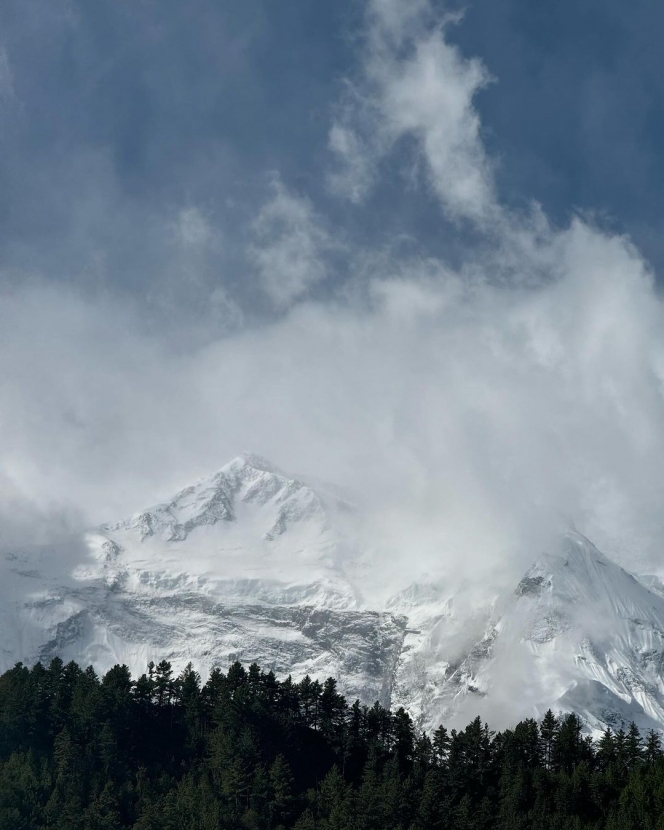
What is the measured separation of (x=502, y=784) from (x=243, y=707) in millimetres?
41192

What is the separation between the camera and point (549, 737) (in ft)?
451

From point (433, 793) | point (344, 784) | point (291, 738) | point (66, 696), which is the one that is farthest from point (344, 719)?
point (66, 696)

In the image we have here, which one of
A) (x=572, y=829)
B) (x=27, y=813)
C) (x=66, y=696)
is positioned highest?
(x=66, y=696)

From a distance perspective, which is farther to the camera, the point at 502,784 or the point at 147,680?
the point at 147,680

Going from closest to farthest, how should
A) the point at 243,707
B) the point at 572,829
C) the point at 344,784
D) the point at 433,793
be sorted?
the point at 572,829, the point at 433,793, the point at 344,784, the point at 243,707

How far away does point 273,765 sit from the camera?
13512cm

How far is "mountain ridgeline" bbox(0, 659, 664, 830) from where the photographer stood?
12150 cm

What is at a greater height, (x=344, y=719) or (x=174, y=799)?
(x=344, y=719)

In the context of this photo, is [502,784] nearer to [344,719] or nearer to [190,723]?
[344,719]

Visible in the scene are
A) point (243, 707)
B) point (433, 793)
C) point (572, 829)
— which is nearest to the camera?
point (572, 829)

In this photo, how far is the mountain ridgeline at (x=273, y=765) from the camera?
12150 centimetres

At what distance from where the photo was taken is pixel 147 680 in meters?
151

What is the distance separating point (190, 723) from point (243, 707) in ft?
31.3

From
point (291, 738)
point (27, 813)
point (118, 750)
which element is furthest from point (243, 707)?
point (27, 813)
